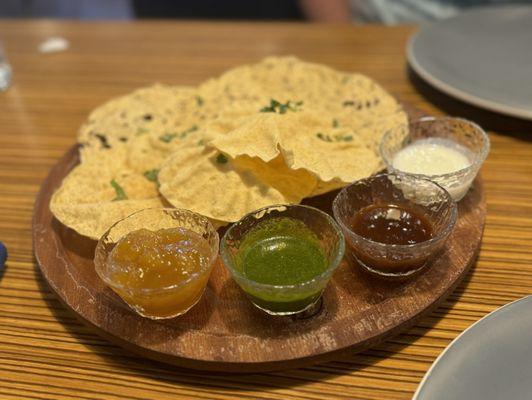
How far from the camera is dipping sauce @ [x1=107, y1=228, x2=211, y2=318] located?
1.49 meters

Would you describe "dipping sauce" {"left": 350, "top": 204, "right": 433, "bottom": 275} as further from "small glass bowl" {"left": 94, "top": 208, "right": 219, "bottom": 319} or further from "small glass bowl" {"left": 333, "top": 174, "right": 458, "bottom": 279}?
"small glass bowl" {"left": 94, "top": 208, "right": 219, "bottom": 319}

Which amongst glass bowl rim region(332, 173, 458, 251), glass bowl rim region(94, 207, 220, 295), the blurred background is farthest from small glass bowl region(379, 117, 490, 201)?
the blurred background

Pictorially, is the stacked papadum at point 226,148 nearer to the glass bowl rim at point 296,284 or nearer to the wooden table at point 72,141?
the glass bowl rim at point 296,284

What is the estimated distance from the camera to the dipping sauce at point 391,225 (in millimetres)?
1668

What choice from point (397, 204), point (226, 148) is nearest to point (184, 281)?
point (226, 148)

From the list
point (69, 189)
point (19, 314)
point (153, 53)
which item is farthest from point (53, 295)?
point (153, 53)

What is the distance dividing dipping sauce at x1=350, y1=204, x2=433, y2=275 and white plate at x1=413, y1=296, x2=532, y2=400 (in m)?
0.26

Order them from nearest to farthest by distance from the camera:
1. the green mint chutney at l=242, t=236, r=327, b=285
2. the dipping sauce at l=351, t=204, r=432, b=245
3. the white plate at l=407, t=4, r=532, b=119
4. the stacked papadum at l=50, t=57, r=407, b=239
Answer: the green mint chutney at l=242, t=236, r=327, b=285
the dipping sauce at l=351, t=204, r=432, b=245
the stacked papadum at l=50, t=57, r=407, b=239
the white plate at l=407, t=4, r=532, b=119

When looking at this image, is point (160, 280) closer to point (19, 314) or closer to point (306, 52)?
point (19, 314)

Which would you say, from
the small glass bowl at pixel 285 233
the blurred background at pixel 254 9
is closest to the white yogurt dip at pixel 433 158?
the small glass bowl at pixel 285 233

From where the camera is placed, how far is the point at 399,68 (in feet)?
10.2

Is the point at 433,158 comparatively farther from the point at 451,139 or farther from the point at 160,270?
the point at 160,270

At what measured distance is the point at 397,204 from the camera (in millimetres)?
1849

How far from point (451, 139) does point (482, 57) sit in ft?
2.99
